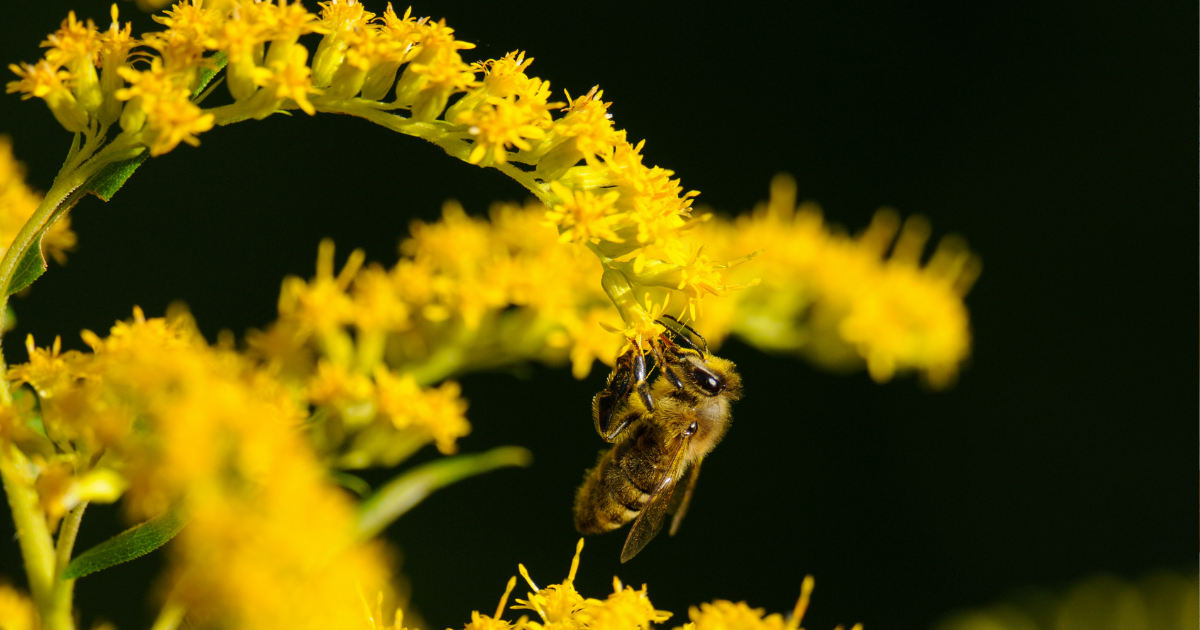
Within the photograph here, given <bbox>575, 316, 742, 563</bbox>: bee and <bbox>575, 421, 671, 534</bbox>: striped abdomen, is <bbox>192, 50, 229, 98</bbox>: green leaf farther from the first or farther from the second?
<bbox>575, 421, 671, 534</bbox>: striped abdomen

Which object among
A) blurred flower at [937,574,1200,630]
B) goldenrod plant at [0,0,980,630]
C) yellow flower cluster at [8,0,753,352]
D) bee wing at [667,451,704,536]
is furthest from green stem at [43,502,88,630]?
blurred flower at [937,574,1200,630]

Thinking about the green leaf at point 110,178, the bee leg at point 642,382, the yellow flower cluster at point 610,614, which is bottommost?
the yellow flower cluster at point 610,614

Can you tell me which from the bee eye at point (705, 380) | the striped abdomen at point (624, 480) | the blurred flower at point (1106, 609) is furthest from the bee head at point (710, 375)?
the blurred flower at point (1106, 609)

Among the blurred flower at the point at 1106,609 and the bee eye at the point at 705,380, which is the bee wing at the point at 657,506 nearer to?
the bee eye at the point at 705,380

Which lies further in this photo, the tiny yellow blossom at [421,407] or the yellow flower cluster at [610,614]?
the tiny yellow blossom at [421,407]

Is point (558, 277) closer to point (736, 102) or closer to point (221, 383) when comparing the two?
point (221, 383)

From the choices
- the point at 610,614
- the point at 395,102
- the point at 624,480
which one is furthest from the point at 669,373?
the point at 395,102
